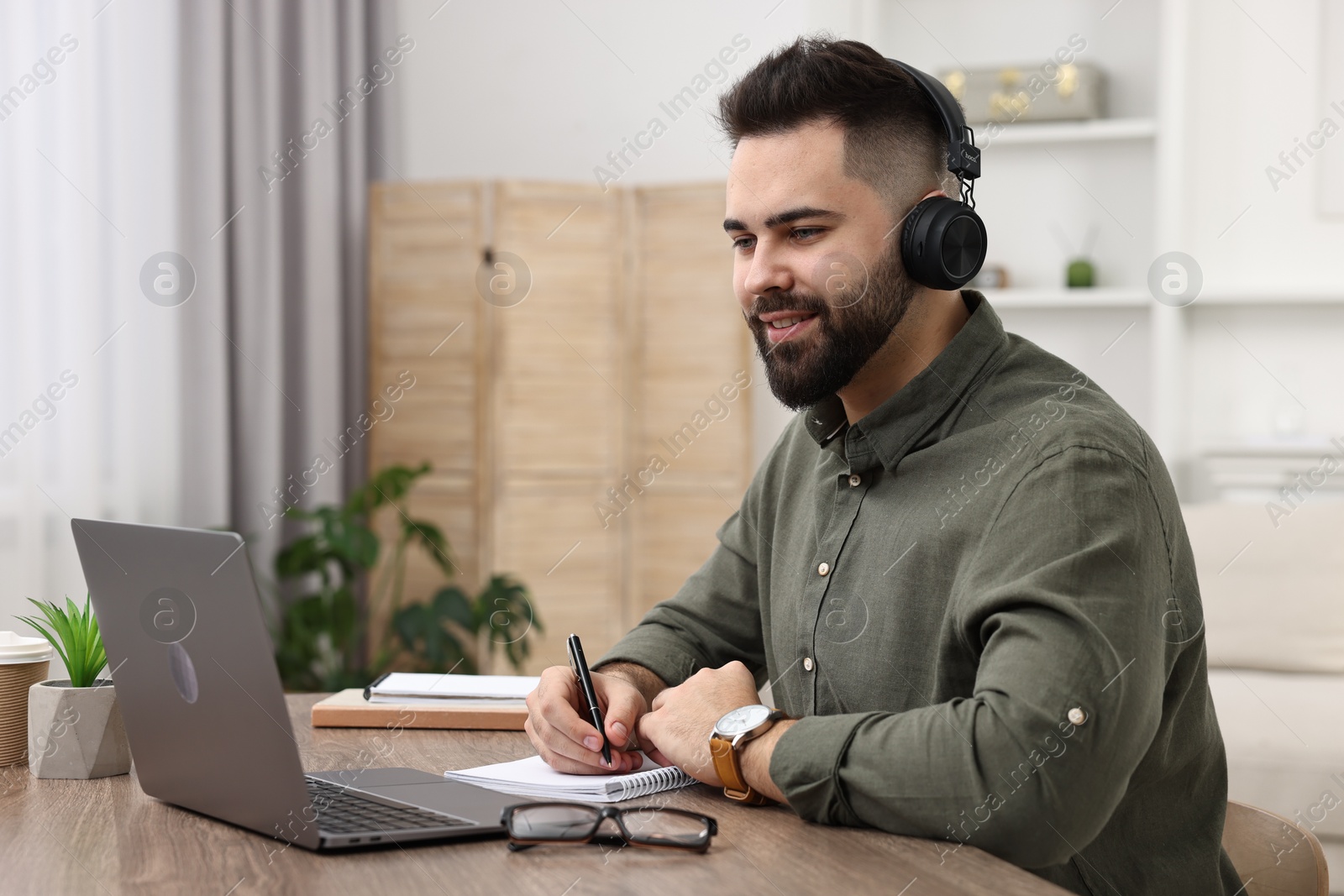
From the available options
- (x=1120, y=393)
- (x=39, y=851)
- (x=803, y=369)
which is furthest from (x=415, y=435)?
(x=39, y=851)

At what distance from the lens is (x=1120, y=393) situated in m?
4.10

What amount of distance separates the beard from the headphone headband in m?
0.12

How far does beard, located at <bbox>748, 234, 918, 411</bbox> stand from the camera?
1.32m

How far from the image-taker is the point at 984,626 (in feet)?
3.48

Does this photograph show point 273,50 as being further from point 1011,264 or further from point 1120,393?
point 1120,393

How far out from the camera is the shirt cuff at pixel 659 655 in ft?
4.73

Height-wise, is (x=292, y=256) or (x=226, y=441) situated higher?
(x=292, y=256)

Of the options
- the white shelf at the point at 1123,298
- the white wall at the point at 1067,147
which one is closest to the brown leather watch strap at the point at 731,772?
the white wall at the point at 1067,147

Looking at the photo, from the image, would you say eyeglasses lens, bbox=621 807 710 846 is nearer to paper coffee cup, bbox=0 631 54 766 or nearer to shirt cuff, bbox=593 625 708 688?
shirt cuff, bbox=593 625 708 688

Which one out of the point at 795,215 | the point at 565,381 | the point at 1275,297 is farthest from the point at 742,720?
the point at 1275,297

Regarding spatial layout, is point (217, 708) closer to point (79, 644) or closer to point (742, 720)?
point (79, 644)

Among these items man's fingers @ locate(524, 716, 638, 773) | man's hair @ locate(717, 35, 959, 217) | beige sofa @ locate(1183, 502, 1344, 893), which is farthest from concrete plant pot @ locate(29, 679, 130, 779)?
beige sofa @ locate(1183, 502, 1344, 893)

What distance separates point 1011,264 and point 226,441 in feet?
8.57

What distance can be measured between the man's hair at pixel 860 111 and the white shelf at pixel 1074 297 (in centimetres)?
259
